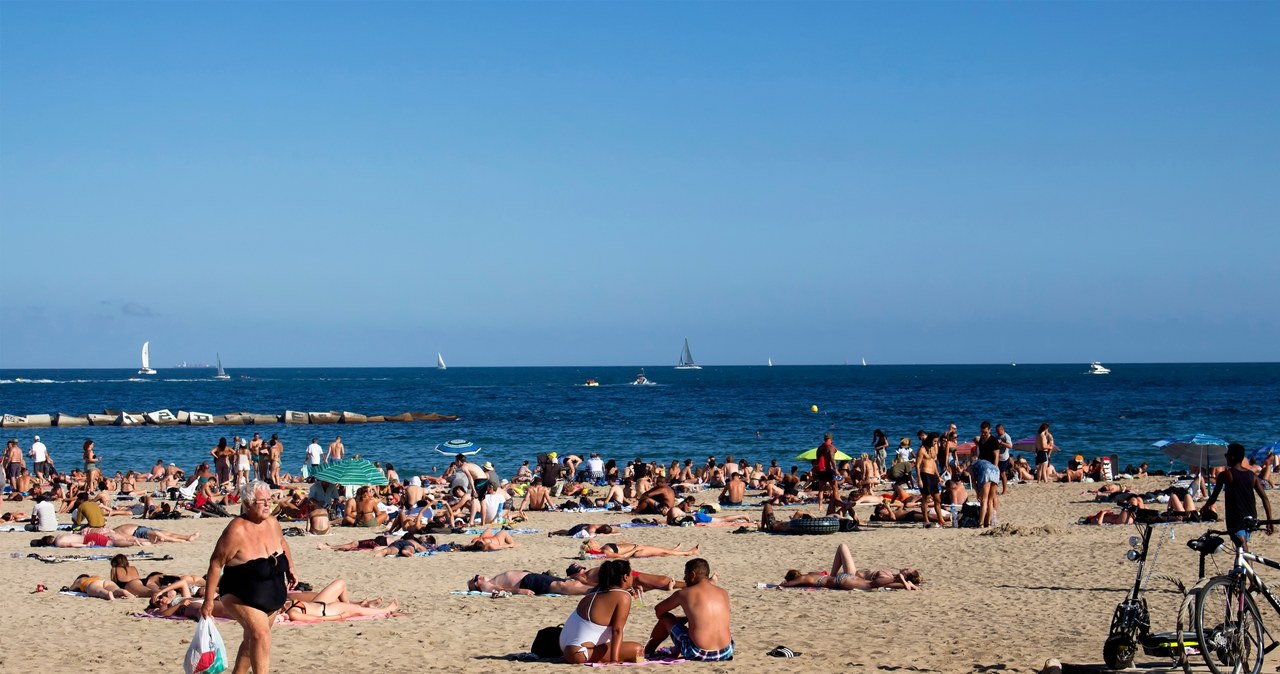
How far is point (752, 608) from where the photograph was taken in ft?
38.0

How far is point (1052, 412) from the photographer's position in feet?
217

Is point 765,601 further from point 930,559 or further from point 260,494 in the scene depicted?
point 260,494

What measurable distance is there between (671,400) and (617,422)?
96.0 ft

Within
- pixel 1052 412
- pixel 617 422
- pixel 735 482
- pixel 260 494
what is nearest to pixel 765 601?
pixel 260 494

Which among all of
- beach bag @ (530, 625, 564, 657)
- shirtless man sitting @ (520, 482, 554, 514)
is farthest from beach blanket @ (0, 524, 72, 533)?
beach bag @ (530, 625, 564, 657)

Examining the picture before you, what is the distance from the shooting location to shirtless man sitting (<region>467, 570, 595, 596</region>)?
490 inches

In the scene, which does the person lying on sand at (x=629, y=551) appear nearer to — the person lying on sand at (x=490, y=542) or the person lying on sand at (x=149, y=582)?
the person lying on sand at (x=490, y=542)

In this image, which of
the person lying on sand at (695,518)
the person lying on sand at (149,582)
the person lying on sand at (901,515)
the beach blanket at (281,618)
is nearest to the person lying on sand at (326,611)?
the beach blanket at (281,618)

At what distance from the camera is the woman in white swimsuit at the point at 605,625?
903 cm

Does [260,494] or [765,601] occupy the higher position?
[260,494]

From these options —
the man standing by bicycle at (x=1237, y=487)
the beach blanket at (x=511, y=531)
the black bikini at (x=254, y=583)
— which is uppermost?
the man standing by bicycle at (x=1237, y=487)

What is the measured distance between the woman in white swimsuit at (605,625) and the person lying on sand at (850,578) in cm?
408

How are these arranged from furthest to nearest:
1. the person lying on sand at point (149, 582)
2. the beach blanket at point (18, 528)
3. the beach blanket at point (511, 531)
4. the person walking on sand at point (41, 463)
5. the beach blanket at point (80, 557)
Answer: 1. the person walking on sand at point (41, 463)
2. the beach blanket at point (18, 528)
3. the beach blanket at point (511, 531)
4. the beach blanket at point (80, 557)
5. the person lying on sand at point (149, 582)

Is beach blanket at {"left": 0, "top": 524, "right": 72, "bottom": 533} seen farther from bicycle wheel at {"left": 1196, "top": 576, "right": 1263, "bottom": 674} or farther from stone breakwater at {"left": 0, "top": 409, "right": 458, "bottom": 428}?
stone breakwater at {"left": 0, "top": 409, "right": 458, "bottom": 428}
